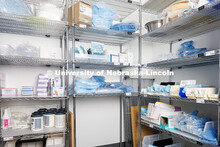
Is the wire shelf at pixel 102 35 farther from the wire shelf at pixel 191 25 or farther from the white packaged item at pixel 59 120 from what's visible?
the white packaged item at pixel 59 120

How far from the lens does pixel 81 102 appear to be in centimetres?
215

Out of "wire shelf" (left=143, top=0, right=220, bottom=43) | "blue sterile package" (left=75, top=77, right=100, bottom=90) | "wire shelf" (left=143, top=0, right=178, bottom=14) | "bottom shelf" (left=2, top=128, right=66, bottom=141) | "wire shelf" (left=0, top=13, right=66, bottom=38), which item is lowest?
"bottom shelf" (left=2, top=128, right=66, bottom=141)

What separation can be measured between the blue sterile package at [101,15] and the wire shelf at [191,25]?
56 centimetres

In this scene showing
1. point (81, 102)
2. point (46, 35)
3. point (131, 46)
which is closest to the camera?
point (46, 35)

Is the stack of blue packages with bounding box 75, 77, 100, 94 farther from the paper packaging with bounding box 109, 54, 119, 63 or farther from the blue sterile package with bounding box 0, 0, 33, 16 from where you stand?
the blue sterile package with bounding box 0, 0, 33, 16

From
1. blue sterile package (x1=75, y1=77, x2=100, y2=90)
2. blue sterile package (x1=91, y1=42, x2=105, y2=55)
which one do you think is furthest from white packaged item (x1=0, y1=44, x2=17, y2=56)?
blue sterile package (x1=91, y1=42, x2=105, y2=55)

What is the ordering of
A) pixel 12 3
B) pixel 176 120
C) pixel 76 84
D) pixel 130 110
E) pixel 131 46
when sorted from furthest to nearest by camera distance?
pixel 131 46
pixel 130 110
pixel 76 84
pixel 176 120
pixel 12 3

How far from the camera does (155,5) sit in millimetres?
2113

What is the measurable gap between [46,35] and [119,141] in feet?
6.15

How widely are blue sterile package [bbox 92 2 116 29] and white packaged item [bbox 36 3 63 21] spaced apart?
40 centimetres

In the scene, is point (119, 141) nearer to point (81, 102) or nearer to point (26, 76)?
point (81, 102)

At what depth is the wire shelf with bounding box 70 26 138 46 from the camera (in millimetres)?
1866

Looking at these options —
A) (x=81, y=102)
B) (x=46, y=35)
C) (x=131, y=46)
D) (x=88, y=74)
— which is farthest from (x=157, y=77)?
(x=46, y=35)

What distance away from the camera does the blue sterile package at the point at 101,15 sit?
182 cm
